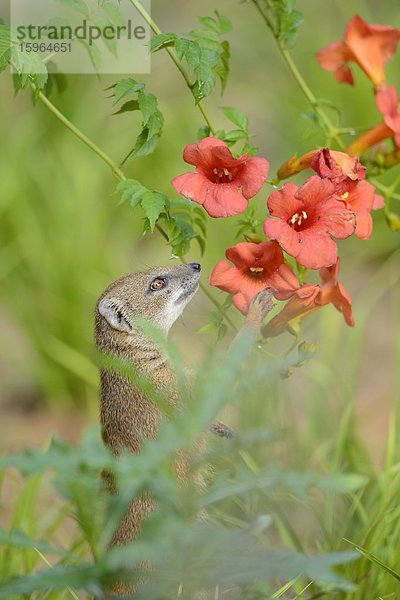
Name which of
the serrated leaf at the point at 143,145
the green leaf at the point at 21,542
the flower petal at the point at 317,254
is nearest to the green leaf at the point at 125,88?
the serrated leaf at the point at 143,145

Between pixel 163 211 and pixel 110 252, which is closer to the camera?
pixel 163 211

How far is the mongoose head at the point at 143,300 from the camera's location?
8.79 feet

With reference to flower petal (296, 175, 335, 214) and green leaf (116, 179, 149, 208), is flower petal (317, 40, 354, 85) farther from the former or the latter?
green leaf (116, 179, 149, 208)

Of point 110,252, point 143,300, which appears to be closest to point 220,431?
point 143,300

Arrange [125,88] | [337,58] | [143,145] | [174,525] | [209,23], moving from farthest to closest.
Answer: [337,58] → [209,23] → [143,145] → [125,88] → [174,525]

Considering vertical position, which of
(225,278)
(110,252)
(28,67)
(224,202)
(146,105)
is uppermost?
(28,67)

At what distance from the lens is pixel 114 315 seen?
2.69 m

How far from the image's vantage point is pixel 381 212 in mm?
4727

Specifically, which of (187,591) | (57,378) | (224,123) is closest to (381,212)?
(224,123)

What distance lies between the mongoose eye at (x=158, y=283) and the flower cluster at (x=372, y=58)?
637mm

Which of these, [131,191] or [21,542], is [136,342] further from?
[21,542]

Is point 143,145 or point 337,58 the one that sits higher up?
point 143,145

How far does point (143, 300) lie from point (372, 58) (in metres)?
0.90

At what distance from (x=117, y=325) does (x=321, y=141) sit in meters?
0.75
